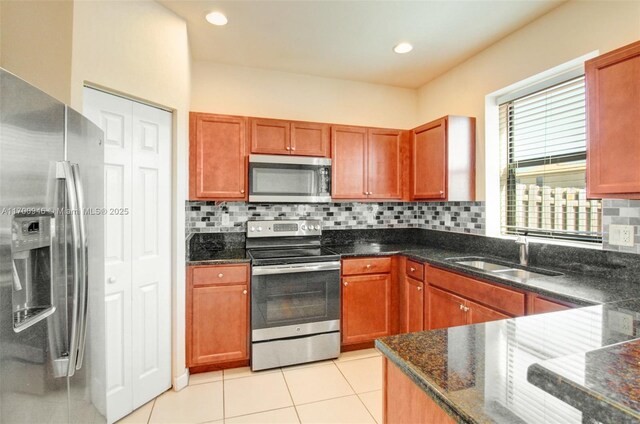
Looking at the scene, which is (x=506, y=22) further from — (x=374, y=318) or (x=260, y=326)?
(x=260, y=326)

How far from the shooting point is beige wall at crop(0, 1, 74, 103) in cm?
154

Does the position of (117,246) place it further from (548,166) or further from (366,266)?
(548,166)

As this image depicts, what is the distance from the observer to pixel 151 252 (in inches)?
81.3

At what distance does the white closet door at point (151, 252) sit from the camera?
197 centimetres

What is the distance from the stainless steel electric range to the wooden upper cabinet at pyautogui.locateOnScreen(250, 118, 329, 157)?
2.97 feet

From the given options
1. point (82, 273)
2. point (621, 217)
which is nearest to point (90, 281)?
point (82, 273)

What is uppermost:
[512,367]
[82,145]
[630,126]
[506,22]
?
[506,22]

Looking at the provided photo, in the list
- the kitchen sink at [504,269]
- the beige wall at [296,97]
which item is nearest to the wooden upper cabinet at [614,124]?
the kitchen sink at [504,269]

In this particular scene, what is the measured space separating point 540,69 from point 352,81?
5.52 feet

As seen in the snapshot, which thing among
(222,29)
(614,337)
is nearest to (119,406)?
(614,337)

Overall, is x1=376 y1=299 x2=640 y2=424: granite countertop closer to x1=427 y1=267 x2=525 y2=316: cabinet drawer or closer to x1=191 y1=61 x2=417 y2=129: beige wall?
x1=427 y1=267 x2=525 y2=316: cabinet drawer

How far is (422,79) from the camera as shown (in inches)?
131

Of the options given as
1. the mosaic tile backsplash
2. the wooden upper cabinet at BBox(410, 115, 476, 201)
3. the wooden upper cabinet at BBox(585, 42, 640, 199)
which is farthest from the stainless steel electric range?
the wooden upper cabinet at BBox(585, 42, 640, 199)

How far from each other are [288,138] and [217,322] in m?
1.62
